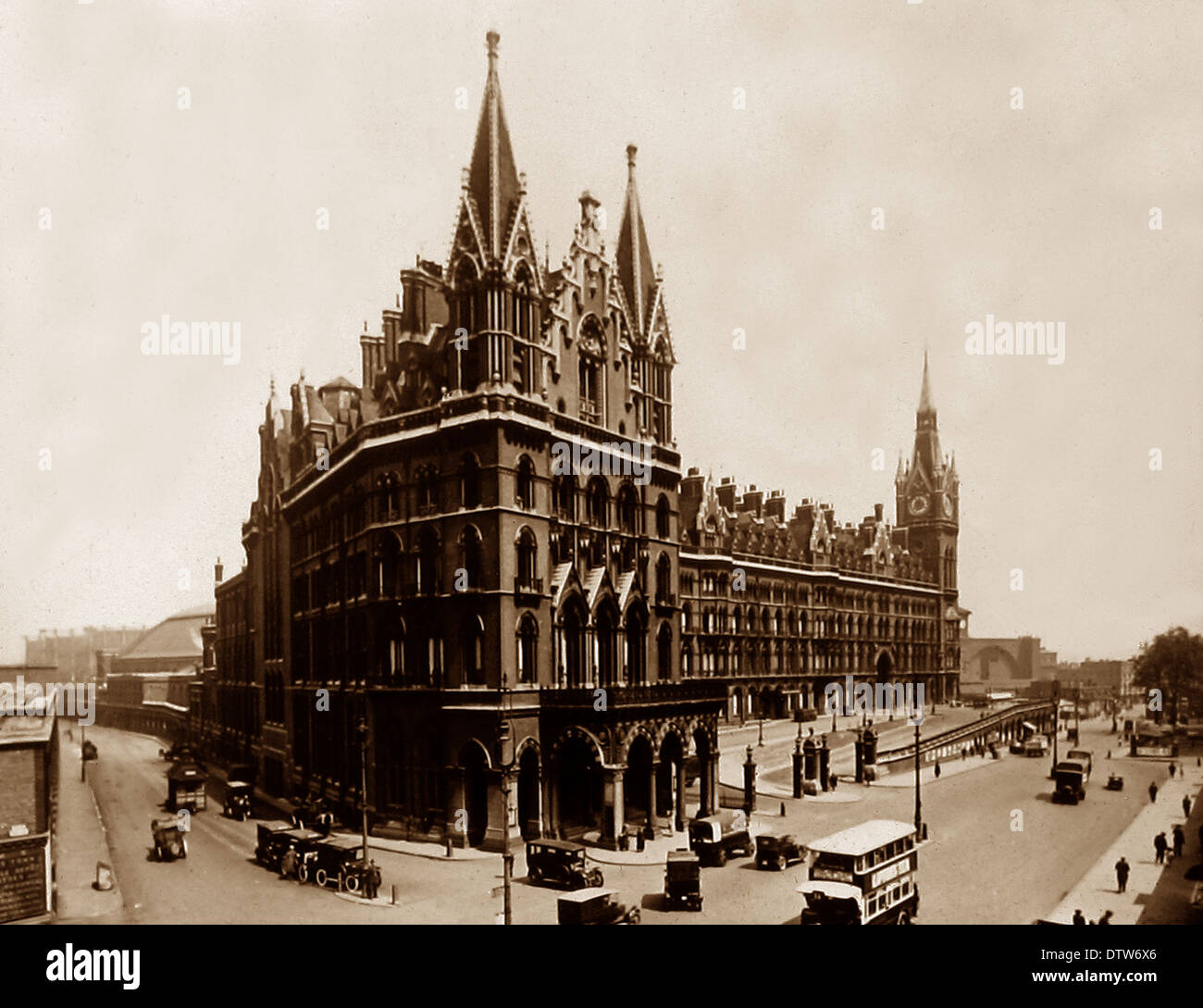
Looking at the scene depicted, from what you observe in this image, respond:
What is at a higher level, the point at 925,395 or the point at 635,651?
the point at 925,395

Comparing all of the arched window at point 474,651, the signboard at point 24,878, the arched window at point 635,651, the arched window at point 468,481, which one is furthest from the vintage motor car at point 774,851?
the signboard at point 24,878

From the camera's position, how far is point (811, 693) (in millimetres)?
84625

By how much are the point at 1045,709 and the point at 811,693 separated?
18876mm

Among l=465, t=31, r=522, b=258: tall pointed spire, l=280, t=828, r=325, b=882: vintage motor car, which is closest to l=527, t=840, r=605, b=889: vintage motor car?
l=280, t=828, r=325, b=882: vintage motor car

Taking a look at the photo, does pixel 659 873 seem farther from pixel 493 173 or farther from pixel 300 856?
pixel 493 173

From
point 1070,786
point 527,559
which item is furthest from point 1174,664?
point 527,559

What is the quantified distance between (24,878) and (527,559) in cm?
1824

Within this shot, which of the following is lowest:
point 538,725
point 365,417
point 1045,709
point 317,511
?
point 1045,709

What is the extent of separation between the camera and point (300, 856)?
97.1 ft

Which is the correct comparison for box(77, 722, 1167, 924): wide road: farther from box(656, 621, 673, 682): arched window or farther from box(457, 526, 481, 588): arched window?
box(457, 526, 481, 588): arched window

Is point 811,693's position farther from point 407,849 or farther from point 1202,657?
point 407,849

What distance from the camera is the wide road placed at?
26109 millimetres
